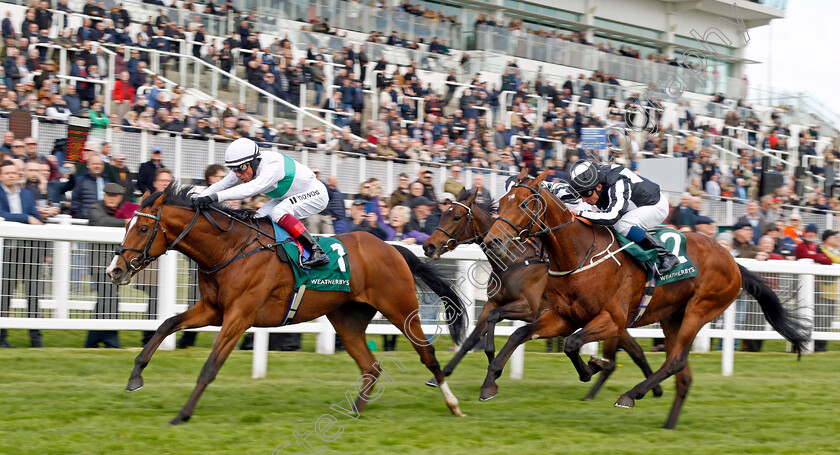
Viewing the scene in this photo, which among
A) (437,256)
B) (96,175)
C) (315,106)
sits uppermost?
(315,106)

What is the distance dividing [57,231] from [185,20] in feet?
26.7

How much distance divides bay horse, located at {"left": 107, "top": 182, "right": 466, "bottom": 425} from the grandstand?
308cm

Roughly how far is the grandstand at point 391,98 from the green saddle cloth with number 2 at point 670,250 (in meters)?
A: 2.42

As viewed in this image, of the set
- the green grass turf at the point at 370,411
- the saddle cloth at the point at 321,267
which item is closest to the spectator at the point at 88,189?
the green grass turf at the point at 370,411

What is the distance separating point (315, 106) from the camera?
13570 millimetres

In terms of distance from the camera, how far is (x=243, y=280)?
5.26m

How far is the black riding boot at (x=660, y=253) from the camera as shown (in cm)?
588

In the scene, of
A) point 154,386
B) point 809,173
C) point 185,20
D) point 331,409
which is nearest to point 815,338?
point 331,409

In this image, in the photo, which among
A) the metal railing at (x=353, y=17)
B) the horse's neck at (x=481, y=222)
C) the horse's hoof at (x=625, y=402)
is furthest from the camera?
the metal railing at (x=353, y=17)

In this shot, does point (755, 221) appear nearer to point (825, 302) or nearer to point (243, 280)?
point (825, 302)

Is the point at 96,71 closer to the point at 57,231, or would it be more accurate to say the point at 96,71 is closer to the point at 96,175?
the point at 96,175

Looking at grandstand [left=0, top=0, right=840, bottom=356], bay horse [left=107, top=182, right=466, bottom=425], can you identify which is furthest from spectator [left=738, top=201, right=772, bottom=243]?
bay horse [left=107, top=182, right=466, bottom=425]

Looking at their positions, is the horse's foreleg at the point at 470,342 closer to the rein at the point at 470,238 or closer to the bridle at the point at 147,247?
the rein at the point at 470,238

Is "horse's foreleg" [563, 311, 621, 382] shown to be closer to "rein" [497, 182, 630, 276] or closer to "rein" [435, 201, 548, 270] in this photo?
"rein" [497, 182, 630, 276]
